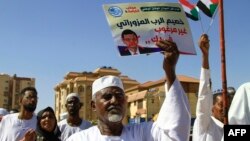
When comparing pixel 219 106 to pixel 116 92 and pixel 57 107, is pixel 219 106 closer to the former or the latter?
pixel 116 92

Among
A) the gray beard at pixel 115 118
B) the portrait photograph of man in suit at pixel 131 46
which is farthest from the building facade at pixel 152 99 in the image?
the gray beard at pixel 115 118

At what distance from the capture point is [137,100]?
66.1 meters

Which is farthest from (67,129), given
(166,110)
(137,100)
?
(137,100)

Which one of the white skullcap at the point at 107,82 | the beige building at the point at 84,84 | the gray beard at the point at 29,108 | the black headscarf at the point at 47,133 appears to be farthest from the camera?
the beige building at the point at 84,84

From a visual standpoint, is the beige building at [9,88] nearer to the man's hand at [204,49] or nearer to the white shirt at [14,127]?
the white shirt at [14,127]

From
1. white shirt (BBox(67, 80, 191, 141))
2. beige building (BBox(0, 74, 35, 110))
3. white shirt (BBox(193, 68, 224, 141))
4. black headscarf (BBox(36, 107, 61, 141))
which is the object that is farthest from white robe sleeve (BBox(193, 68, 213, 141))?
beige building (BBox(0, 74, 35, 110))

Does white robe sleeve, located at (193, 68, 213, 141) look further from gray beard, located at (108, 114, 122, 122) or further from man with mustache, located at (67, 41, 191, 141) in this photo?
gray beard, located at (108, 114, 122, 122)

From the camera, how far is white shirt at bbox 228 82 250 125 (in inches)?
107

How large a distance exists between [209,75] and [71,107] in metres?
3.41

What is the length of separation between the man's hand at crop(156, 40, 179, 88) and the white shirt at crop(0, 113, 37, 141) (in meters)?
4.23

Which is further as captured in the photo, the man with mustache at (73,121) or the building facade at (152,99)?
the building facade at (152,99)

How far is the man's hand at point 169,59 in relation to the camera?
3.25m

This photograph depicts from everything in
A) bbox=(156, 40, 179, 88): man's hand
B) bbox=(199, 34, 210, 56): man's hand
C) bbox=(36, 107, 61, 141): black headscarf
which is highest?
bbox=(199, 34, 210, 56): man's hand

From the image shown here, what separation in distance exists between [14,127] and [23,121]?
0.17 m
